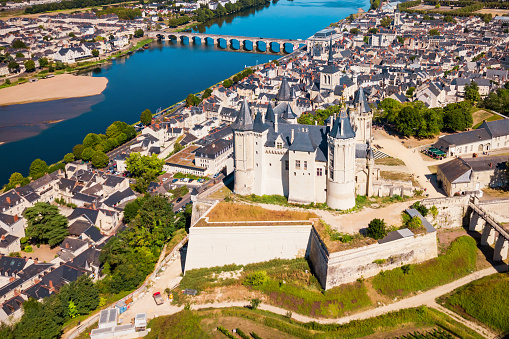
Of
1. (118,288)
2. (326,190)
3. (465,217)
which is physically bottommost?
(118,288)

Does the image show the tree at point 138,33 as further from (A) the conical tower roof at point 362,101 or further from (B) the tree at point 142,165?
(A) the conical tower roof at point 362,101

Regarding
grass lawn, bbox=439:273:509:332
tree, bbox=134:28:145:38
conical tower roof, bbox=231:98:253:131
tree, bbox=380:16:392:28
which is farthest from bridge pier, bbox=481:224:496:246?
tree, bbox=134:28:145:38

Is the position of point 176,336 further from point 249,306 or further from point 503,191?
point 503,191

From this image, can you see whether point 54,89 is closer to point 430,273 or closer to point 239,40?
point 239,40

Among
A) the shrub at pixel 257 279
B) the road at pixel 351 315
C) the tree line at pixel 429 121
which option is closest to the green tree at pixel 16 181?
the road at pixel 351 315

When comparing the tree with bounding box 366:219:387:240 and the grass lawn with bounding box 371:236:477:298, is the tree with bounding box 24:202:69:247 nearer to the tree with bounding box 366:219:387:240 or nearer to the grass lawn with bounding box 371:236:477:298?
the tree with bounding box 366:219:387:240

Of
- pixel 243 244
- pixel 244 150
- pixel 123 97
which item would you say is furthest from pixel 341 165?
pixel 123 97

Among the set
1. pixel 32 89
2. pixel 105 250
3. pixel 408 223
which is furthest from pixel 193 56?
pixel 408 223
